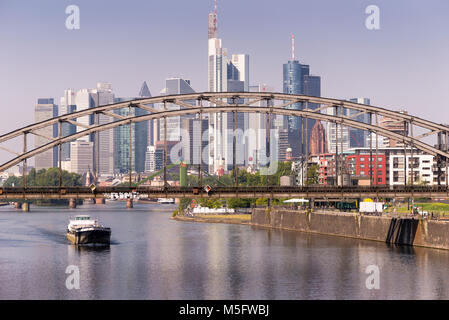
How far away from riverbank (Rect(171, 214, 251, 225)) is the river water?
38.9 m

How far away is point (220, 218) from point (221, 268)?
8376 cm

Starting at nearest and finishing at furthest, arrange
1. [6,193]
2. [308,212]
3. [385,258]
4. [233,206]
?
[6,193], [385,258], [308,212], [233,206]

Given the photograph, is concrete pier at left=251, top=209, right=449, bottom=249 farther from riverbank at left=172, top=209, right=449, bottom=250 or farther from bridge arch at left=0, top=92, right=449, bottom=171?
bridge arch at left=0, top=92, right=449, bottom=171

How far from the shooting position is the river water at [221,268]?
63.2 meters

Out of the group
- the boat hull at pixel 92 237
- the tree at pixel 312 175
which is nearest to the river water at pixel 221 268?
the boat hull at pixel 92 237

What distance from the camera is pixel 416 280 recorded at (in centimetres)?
6812

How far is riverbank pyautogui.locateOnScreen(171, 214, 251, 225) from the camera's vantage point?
15051 centimetres

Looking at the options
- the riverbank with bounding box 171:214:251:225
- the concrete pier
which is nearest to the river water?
the concrete pier

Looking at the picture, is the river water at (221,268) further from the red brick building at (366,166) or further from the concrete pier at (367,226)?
the red brick building at (366,166)

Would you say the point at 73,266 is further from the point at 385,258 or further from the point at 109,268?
the point at 385,258

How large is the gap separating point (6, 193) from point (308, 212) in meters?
61.9

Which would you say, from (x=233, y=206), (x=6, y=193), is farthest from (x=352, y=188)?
(x=233, y=206)

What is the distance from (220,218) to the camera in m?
160
